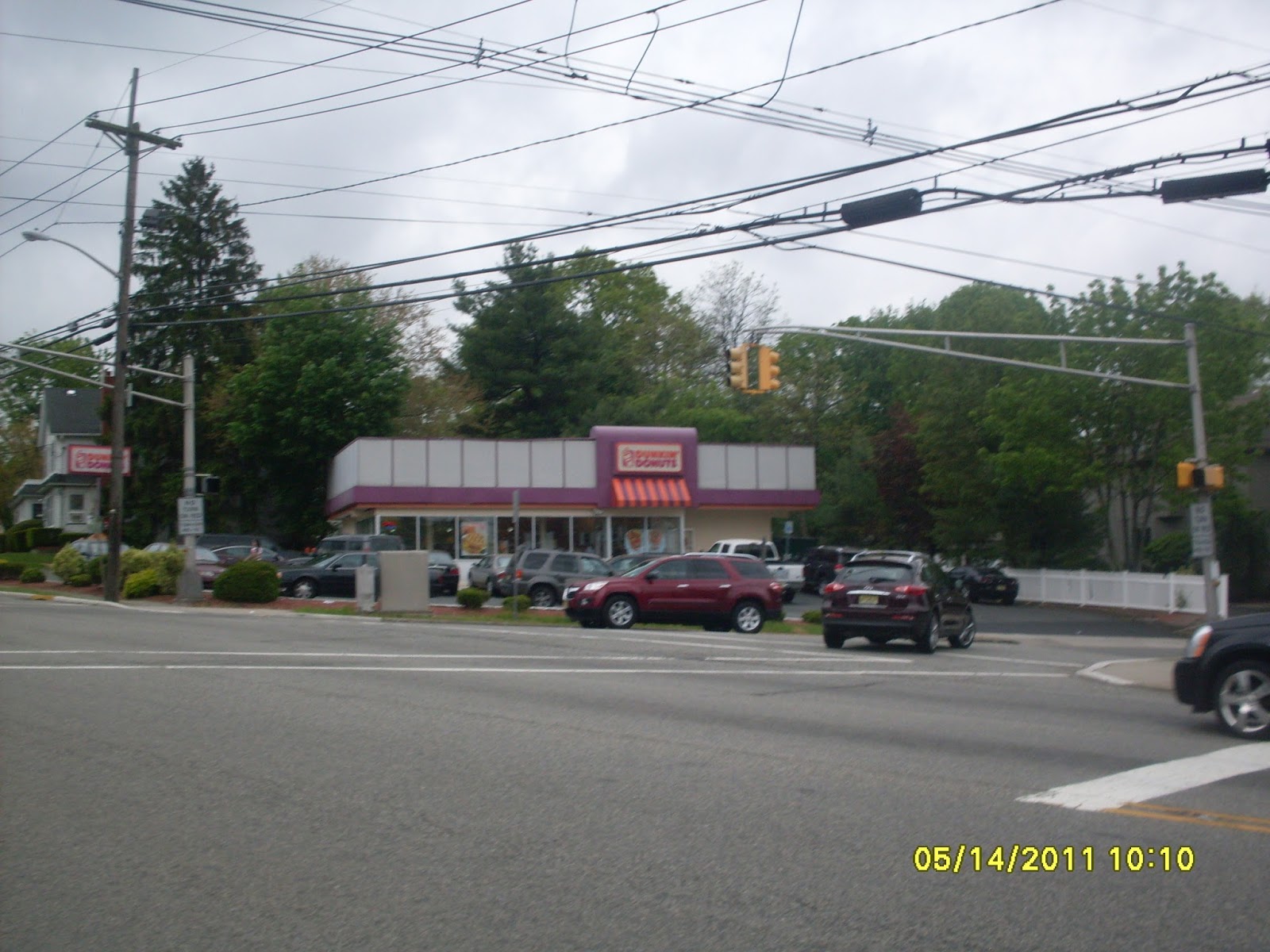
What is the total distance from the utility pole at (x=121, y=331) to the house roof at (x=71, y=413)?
1594 inches

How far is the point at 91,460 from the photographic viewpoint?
57062 millimetres

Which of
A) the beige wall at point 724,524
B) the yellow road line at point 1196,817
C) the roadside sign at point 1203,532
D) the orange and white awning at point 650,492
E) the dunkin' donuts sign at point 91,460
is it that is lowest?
the yellow road line at point 1196,817

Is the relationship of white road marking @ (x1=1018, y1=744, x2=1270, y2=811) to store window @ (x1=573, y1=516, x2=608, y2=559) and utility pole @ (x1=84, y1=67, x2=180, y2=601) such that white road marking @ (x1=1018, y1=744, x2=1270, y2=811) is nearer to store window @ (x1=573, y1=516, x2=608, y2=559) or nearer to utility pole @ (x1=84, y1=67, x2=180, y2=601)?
utility pole @ (x1=84, y1=67, x2=180, y2=601)

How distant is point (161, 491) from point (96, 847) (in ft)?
177

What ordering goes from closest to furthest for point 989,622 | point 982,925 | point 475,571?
point 982,925 < point 989,622 < point 475,571

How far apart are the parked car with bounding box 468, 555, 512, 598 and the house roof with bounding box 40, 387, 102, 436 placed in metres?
40.6

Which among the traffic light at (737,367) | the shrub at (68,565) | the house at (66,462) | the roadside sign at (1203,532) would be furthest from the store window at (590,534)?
the house at (66,462)

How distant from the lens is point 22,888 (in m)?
6.23

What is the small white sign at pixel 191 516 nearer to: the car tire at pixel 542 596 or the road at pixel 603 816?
the car tire at pixel 542 596

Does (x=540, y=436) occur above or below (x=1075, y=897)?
above

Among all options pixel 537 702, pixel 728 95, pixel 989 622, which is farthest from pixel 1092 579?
pixel 537 702

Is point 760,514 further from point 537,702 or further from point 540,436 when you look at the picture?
point 537,702

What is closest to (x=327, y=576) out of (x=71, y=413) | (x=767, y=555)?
(x=767, y=555)

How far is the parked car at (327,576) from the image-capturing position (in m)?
35.4
